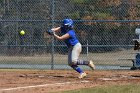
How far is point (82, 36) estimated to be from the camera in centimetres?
1980

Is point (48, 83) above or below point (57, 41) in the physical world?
below

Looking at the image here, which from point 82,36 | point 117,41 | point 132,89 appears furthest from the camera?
point 117,41

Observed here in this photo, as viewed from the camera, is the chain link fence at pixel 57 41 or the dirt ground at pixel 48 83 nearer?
the dirt ground at pixel 48 83

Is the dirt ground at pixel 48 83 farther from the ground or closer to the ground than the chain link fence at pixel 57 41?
closer to the ground

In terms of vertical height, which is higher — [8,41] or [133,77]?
[8,41]

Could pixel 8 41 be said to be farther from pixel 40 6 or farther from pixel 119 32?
pixel 119 32

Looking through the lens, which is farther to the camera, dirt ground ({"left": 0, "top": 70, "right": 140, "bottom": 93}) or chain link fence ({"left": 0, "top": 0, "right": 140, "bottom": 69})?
chain link fence ({"left": 0, "top": 0, "right": 140, "bottom": 69})

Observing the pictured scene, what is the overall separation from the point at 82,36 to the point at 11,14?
3317mm

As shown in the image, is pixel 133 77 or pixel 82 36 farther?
pixel 82 36

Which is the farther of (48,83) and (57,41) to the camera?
(57,41)

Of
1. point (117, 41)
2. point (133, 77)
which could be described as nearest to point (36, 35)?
point (117, 41)

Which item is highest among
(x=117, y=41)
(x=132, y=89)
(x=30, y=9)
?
(x=30, y=9)

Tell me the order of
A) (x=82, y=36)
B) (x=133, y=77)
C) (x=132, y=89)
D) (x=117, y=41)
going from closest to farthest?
1. (x=132, y=89)
2. (x=133, y=77)
3. (x=82, y=36)
4. (x=117, y=41)

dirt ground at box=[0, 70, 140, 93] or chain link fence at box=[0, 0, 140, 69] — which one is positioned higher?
chain link fence at box=[0, 0, 140, 69]
